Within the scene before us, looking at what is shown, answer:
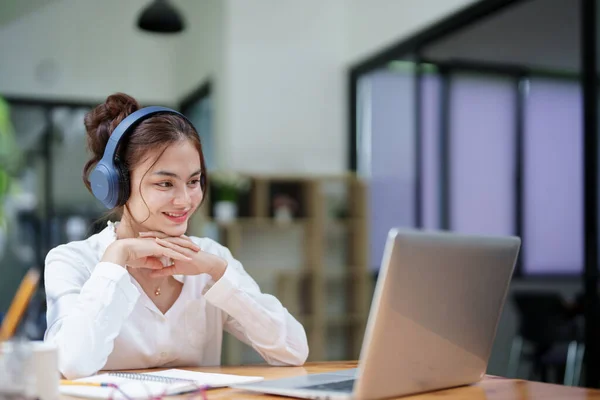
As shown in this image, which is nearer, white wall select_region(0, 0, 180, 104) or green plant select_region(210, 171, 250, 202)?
green plant select_region(210, 171, 250, 202)

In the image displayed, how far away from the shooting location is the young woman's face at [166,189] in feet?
6.10

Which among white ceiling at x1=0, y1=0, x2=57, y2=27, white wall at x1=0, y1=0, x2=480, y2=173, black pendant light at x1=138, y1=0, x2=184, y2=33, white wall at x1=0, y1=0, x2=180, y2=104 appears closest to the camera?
black pendant light at x1=138, y1=0, x2=184, y2=33

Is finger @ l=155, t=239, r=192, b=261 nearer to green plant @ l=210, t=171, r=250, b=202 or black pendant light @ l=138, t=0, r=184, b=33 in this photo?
black pendant light @ l=138, t=0, r=184, b=33

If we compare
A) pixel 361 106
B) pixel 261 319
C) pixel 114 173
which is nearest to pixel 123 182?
pixel 114 173

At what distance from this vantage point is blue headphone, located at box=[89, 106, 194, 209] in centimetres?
183

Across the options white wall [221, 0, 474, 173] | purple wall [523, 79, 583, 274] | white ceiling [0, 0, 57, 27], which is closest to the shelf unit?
white wall [221, 0, 474, 173]

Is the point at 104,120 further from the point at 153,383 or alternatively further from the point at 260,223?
the point at 260,223

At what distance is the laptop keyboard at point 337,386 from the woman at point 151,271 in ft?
1.60

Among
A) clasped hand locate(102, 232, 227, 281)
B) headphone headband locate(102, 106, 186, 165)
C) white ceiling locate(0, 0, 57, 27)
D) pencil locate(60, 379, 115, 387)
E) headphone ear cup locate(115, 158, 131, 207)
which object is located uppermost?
white ceiling locate(0, 0, 57, 27)

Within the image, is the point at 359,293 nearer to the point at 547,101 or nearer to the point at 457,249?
the point at 547,101

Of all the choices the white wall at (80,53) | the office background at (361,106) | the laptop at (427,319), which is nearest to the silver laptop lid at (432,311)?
the laptop at (427,319)

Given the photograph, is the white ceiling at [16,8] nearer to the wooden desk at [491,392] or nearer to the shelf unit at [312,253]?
the shelf unit at [312,253]

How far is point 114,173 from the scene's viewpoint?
1.83 metres

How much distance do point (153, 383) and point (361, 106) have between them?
16.9 feet
